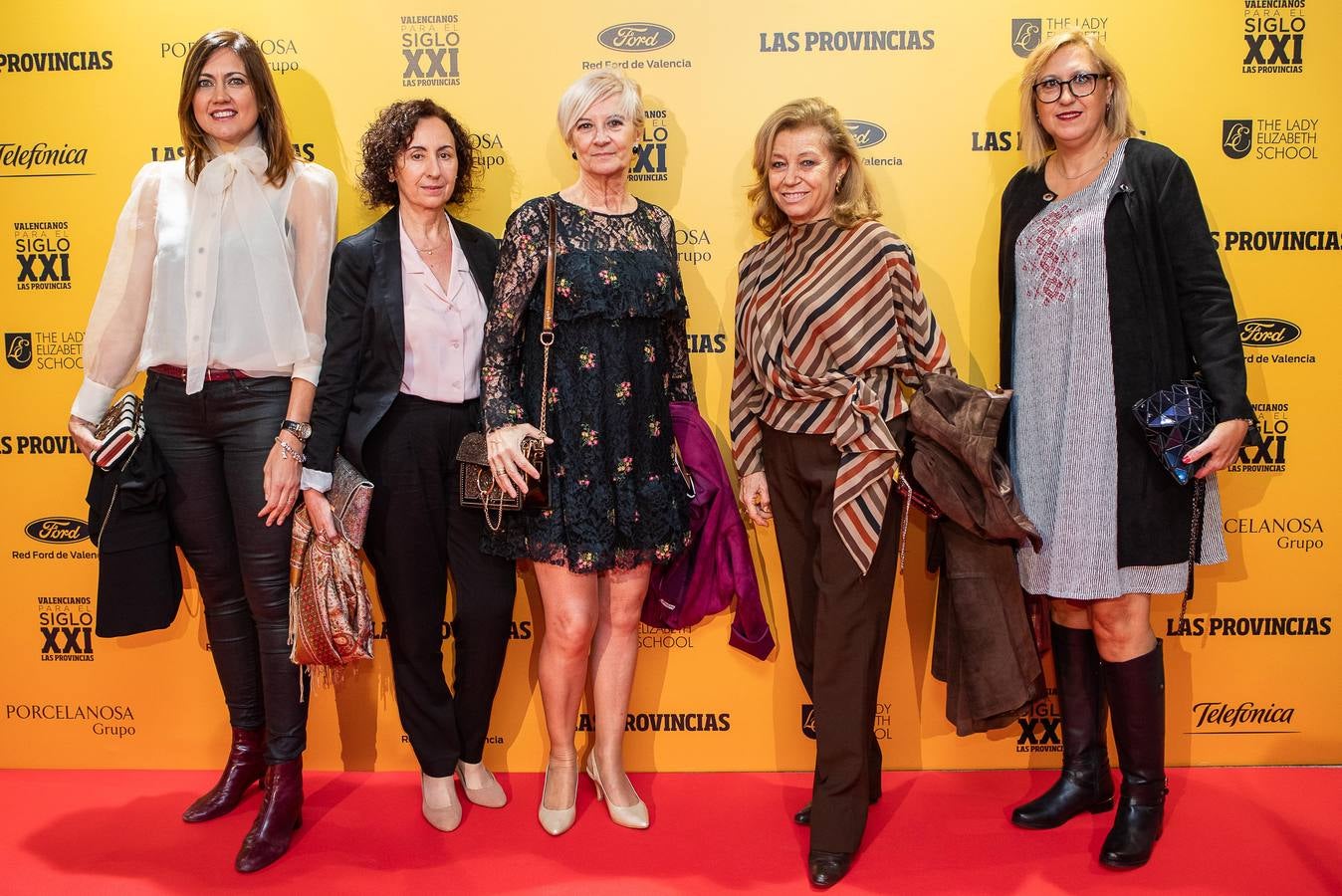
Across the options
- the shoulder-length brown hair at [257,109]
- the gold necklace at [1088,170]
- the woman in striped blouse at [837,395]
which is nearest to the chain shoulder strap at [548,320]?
the woman in striped blouse at [837,395]

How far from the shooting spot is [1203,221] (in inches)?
100

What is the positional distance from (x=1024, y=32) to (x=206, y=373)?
9.14ft

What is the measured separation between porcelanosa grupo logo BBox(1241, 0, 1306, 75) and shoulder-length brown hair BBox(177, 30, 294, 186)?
A: 121 inches

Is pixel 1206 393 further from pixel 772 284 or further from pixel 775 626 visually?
pixel 775 626

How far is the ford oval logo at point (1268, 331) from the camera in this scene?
311 cm

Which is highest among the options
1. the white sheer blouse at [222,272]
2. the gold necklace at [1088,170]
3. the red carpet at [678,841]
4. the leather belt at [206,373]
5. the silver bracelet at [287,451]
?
the gold necklace at [1088,170]

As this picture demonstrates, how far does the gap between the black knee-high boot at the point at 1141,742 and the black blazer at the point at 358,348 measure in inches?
85.1

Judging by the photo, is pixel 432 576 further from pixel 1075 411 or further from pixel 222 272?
pixel 1075 411

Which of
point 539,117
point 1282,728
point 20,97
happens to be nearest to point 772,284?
point 539,117

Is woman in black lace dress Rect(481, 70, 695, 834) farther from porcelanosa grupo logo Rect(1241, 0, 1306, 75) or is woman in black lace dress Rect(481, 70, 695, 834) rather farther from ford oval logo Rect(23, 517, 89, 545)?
porcelanosa grupo logo Rect(1241, 0, 1306, 75)

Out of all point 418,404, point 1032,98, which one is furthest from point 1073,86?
point 418,404

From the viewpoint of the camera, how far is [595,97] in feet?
8.38

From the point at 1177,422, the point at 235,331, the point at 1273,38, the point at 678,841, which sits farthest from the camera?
the point at 1273,38

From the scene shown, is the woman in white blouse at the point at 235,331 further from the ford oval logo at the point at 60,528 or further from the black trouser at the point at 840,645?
the black trouser at the point at 840,645
